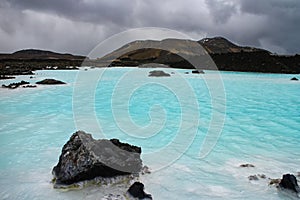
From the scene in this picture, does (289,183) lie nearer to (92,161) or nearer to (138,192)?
(138,192)

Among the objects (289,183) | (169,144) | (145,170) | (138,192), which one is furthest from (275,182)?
(169,144)

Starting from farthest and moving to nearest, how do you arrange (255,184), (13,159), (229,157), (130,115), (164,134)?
(130,115)
(164,134)
(229,157)
(13,159)
(255,184)

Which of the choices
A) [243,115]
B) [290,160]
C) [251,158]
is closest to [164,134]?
[251,158]

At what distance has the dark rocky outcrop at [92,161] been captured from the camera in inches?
231

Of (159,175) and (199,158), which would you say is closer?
(159,175)

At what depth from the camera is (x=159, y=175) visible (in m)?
6.62

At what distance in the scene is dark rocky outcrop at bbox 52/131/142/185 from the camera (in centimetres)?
587

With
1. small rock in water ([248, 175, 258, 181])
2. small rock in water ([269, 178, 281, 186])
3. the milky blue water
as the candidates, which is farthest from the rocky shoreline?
small rock in water ([269, 178, 281, 186])

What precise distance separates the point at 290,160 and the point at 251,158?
1.15 meters

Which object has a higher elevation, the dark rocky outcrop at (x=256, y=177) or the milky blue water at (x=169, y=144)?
the dark rocky outcrop at (x=256, y=177)

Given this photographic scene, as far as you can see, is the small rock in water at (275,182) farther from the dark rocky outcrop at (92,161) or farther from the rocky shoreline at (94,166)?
the dark rocky outcrop at (92,161)

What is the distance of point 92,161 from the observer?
5.90m

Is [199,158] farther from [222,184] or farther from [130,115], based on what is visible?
[130,115]

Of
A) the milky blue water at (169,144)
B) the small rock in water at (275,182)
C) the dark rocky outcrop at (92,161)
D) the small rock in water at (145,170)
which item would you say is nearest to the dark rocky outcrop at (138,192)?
the milky blue water at (169,144)
